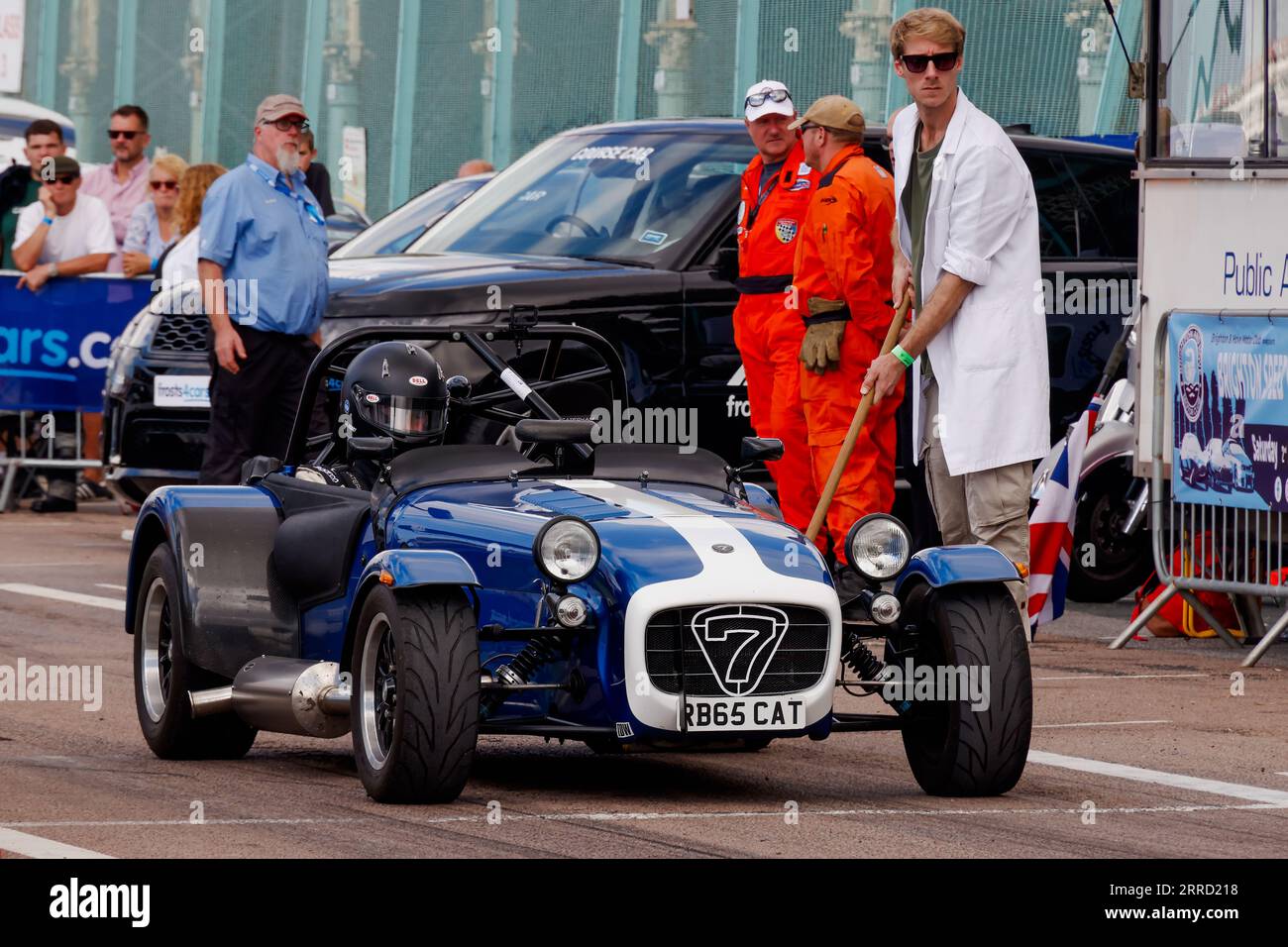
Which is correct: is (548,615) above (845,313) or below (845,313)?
below

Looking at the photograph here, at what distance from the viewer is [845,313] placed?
11.2 meters

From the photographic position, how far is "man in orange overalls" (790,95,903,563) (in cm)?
1113

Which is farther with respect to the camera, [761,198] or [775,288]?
[761,198]

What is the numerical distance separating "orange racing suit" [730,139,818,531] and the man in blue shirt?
2.07m

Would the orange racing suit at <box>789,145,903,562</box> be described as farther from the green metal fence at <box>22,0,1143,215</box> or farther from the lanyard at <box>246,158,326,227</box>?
the green metal fence at <box>22,0,1143,215</box>

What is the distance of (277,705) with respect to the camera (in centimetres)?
802

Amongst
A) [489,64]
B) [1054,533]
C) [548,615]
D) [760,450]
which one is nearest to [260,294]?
[1054,533]

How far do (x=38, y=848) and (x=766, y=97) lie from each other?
625cm

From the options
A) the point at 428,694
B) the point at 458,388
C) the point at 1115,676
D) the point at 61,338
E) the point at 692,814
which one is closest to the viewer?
the point at 428,694

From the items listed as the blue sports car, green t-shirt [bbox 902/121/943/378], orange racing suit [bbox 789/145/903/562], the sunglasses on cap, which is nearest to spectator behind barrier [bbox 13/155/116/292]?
the sunglasses on cap

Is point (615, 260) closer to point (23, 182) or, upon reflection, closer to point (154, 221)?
point (154, 221)

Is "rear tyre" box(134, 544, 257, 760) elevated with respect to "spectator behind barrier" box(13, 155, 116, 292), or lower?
lower
